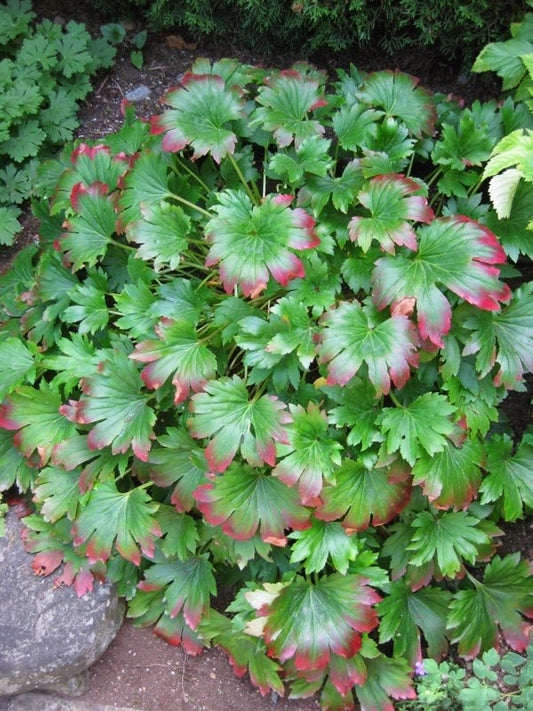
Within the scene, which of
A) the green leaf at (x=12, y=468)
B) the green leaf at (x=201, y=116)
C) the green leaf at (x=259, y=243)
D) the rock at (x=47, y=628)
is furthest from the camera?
the green leaf at (x=12, y=468)

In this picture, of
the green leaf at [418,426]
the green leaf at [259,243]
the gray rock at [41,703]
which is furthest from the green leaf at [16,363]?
the green leaf at [418,426]

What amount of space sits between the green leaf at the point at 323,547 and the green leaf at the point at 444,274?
746 millimetres

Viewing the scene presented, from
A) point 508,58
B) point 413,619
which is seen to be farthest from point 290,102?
point 413,619

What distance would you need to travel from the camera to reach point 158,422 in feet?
9.41

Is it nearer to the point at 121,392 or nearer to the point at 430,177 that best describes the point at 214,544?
the point at 121,392

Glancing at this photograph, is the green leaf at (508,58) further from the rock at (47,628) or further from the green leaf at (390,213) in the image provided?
the rock at (47,628)

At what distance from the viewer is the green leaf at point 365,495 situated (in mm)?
2492

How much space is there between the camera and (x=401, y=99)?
2869 mm

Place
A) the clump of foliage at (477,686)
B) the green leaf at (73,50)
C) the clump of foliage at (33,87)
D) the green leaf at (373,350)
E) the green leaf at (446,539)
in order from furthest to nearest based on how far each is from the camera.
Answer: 1. the green leaf at (73,50)
2. the clump of foliage at (33,87)
3. the green leaf at (446,539)
4. the green leaf at (373,350)
5. the clump of foliage at (477,686)

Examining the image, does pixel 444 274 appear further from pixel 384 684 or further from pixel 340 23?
pixel 340 23

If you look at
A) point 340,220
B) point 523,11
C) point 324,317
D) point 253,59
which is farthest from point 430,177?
point 253,59

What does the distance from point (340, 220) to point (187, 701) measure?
1886 millimetres

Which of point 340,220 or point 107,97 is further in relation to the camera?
point 107,97

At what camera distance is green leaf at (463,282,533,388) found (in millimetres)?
2451
